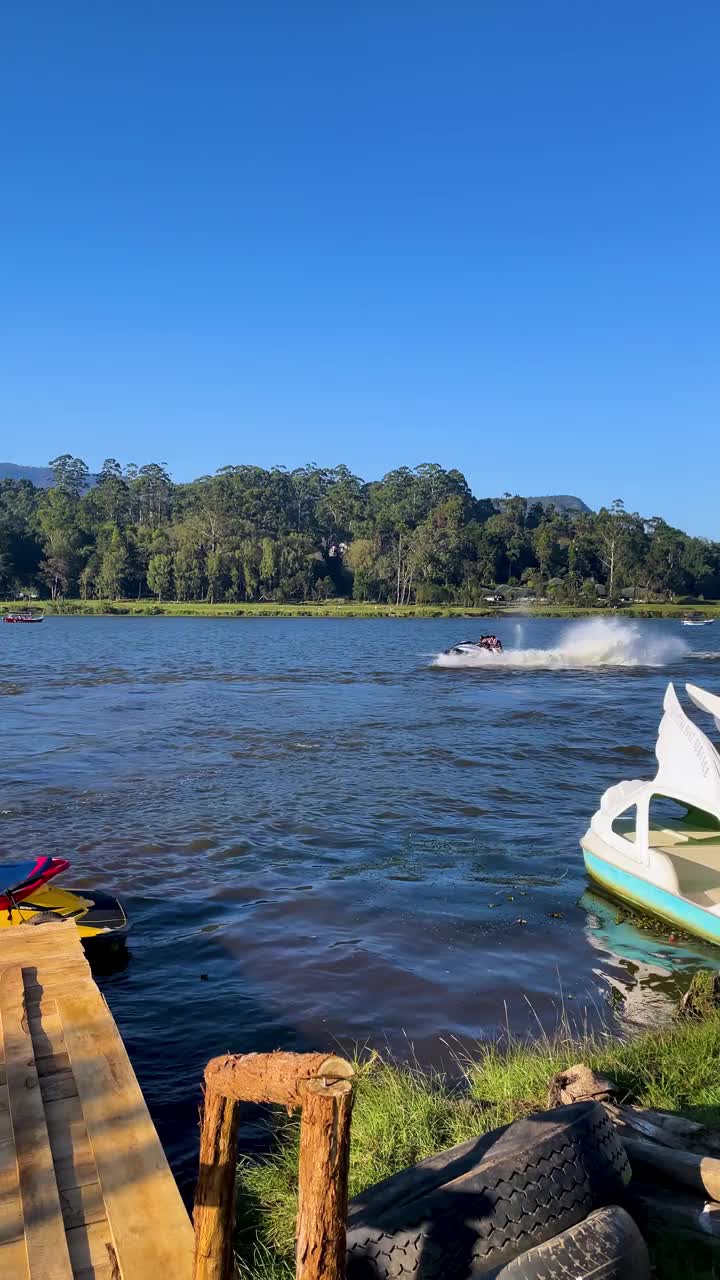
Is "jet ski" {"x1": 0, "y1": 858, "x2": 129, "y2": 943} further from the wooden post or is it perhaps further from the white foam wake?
the white foam wake

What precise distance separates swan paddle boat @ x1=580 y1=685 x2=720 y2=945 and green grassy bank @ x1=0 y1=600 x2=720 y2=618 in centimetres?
11245

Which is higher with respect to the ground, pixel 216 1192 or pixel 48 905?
pixel 216 1192

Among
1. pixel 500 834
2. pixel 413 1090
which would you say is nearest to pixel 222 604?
pixel 500 834

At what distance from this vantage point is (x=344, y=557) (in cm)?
16300

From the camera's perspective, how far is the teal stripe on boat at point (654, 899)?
1047 cm

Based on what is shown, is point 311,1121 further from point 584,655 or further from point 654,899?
point 584,655

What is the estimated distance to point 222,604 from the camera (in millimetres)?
139375

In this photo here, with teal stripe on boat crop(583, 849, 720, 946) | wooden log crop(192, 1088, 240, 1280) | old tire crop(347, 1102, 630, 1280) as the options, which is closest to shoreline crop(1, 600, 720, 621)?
teal stripe on boat crop(583, 849, 720, 946)

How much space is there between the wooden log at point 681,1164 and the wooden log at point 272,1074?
226cm

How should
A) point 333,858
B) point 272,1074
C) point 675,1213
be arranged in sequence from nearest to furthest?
point 272,1074 → point 675,1213 → point 333,858

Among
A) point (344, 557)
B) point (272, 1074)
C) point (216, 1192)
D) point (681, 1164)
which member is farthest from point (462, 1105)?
point (344, 557)

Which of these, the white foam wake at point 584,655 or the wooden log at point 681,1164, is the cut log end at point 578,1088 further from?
the white foam wake at point 584,655

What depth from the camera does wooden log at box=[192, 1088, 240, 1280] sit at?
12.2 feet

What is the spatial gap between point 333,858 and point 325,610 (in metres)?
115
